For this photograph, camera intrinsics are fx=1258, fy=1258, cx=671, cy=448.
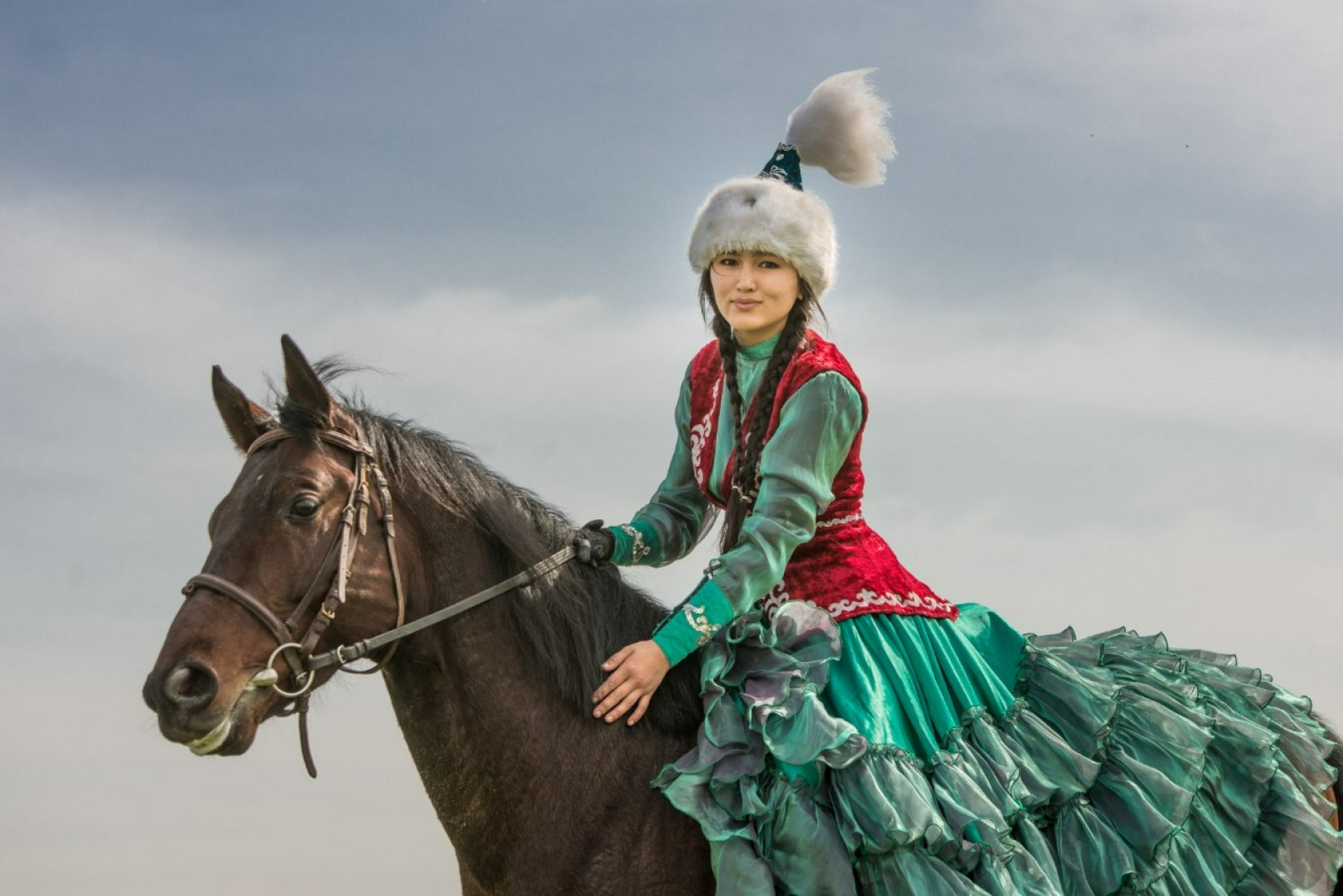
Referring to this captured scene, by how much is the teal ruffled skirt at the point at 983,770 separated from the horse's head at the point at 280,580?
1121 millimetres

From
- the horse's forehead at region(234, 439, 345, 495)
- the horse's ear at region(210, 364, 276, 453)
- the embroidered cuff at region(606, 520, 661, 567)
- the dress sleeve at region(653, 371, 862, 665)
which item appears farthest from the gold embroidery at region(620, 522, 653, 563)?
the horse's ear at region(210, 364, 276, 453)

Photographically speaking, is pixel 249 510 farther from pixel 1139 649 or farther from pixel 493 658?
pixel 1139 649

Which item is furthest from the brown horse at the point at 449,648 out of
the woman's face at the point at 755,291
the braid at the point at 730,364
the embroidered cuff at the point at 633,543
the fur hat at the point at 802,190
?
the fur hat at the point at 802,190

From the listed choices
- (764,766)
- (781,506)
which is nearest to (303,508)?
(781,506)

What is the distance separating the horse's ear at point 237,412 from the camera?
4102mm

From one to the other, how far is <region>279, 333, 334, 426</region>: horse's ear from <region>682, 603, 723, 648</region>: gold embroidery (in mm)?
1266

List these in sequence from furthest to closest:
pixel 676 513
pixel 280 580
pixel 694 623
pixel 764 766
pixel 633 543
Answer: pixel 676 513
pixel 633 543
pixel 694 623
pixel 764 766
pixel 280 580

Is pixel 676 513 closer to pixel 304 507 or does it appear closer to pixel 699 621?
pixel 699 621

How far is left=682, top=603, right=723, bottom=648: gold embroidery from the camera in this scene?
3.89 m

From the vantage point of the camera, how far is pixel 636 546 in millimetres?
4602

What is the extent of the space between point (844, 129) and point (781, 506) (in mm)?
1718

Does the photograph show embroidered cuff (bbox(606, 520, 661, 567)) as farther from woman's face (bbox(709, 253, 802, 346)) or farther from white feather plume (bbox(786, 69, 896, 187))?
white feather plume (bbox(786, 69, 896, 187))

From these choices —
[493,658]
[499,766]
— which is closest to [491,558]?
[493,658]

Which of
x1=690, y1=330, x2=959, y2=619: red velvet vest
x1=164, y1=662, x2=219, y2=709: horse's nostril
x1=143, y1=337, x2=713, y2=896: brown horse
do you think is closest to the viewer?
x1=164, y1=662, x2=219, y2=709: horse's nostril
